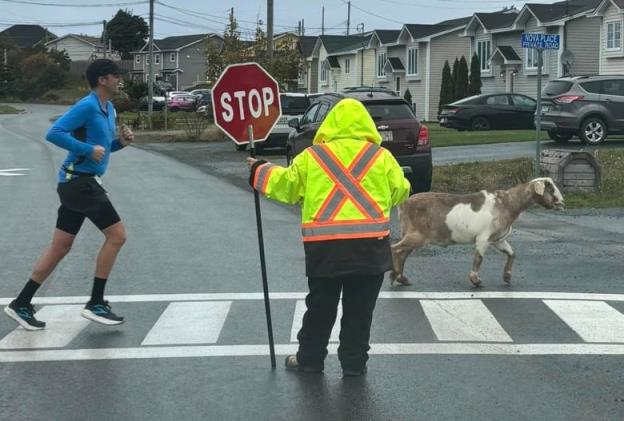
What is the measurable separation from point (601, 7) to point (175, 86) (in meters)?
87.4

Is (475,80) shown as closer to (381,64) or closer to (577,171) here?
(381,64)

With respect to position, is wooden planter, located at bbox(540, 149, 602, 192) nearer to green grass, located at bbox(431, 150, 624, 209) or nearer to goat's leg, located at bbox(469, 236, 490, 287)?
green grass, located at bbox(431, 150, 624, 209)

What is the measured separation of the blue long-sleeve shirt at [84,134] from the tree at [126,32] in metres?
129

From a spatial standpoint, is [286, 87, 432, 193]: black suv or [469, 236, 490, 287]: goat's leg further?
[286, 87, 432, 193]: black suv

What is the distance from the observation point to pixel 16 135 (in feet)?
141

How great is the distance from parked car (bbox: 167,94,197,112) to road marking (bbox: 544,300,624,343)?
221 feet

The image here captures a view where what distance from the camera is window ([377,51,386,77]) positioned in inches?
2574

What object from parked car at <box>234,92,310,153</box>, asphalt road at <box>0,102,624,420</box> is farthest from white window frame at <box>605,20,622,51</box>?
asphalt road at <box>0,102,624,420</box>

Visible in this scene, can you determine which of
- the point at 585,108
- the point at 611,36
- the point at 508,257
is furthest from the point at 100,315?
the point at 611,36

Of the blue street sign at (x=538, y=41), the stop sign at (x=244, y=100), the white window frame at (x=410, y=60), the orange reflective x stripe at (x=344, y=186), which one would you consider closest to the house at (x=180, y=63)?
the white window frame at (x=410, y=60)

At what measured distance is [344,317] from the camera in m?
6.36

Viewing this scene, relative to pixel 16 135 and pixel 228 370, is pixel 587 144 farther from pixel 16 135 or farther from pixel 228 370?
pixel 16 135

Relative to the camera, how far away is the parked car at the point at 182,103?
248 feet

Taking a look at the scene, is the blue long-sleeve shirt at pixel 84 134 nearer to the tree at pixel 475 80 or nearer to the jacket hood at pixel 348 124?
the jacket hood at pixel 348 124
